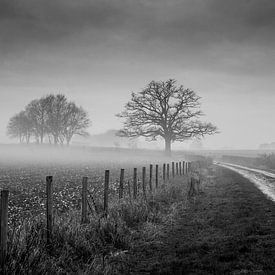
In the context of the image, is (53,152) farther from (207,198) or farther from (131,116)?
(207,198)

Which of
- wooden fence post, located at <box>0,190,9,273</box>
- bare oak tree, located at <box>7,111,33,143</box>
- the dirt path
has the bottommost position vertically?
the dirt path

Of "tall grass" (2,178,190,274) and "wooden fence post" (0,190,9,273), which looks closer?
"wooden fence post" (0,190,9,273)

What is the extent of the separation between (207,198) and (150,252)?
925cm

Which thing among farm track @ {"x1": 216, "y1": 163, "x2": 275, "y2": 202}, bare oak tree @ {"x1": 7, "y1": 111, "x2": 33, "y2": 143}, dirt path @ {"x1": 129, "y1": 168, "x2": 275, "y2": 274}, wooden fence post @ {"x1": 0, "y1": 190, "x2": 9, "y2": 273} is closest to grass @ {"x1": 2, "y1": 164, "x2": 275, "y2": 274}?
dirt path @ {"x1": 129, "y1": 168, "x2": 275, "y2": 274}

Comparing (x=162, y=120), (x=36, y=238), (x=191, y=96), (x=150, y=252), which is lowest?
(x=150, y=252)

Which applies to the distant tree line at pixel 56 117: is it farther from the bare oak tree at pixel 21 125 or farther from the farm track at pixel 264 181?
the farm track at pixel 264 181

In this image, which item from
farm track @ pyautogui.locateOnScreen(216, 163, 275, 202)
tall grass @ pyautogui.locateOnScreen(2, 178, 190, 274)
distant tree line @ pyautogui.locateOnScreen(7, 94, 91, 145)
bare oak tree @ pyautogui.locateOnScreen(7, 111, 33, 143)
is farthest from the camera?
bare oak tree @ pyautogui.locateOnScreen(7, 111, 33, 143)

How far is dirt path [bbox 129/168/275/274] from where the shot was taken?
6637 mm

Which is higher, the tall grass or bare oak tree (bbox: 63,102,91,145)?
bare oak tree (bbox: 63,102,91,145)

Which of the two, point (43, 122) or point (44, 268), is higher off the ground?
point (43, 122)

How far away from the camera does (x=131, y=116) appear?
50.7 meters

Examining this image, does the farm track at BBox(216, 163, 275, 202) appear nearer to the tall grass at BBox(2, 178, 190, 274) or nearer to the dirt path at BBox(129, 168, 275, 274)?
the dirt path at BBox(129, 168, 275, 274)

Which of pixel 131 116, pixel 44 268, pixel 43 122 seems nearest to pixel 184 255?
pixel 44 268

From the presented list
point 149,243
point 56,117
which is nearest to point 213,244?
point 149,243
